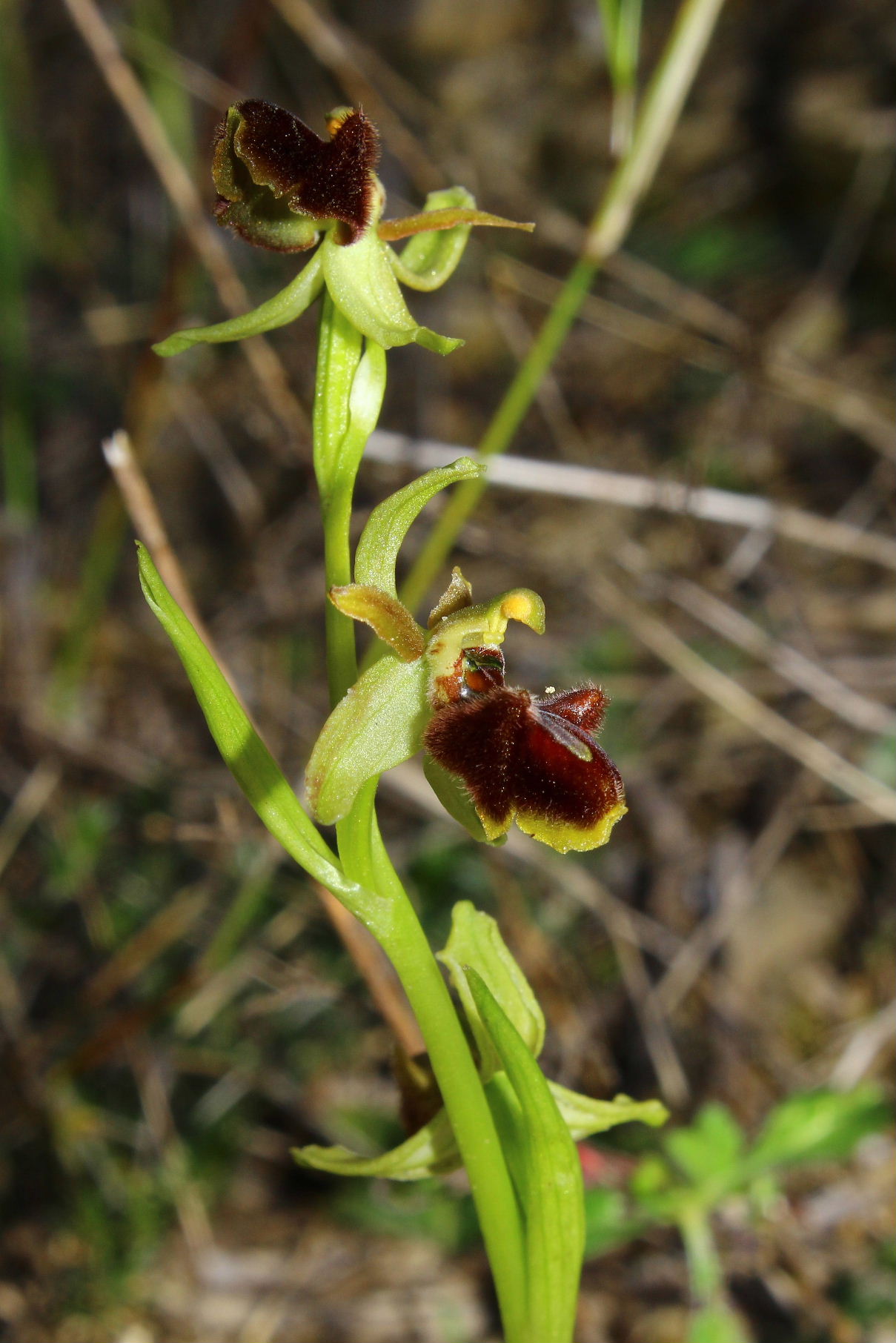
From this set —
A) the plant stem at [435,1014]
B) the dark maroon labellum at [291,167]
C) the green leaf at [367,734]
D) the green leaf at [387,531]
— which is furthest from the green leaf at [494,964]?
the dark maroon labellum at [291,167]

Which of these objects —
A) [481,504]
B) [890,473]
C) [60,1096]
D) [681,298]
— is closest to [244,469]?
[481,504]

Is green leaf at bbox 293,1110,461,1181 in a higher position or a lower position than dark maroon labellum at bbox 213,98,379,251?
lower

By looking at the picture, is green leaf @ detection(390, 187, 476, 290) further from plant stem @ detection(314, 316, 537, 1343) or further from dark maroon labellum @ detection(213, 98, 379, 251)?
plant stem @ detection(314, 316, 537, 1343)

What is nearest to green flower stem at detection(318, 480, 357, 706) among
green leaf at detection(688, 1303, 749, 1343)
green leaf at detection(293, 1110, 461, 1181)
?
green leaf at detection(293, 1110, 461, 1181)

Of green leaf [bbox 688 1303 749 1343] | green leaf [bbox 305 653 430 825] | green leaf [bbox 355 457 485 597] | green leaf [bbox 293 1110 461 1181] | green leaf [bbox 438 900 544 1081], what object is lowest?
green leaf [bbox 688 1303 749 1343]

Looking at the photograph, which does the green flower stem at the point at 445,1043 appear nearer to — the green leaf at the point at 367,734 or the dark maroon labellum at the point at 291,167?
the green leaf at the point at 367,734

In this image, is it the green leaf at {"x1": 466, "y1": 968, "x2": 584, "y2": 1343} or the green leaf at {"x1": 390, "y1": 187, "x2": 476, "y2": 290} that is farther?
the green leaf at {"x1": 390, "y1": 187, "x2": 476, "y2": 290}

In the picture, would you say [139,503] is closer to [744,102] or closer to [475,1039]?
[475,1039]
